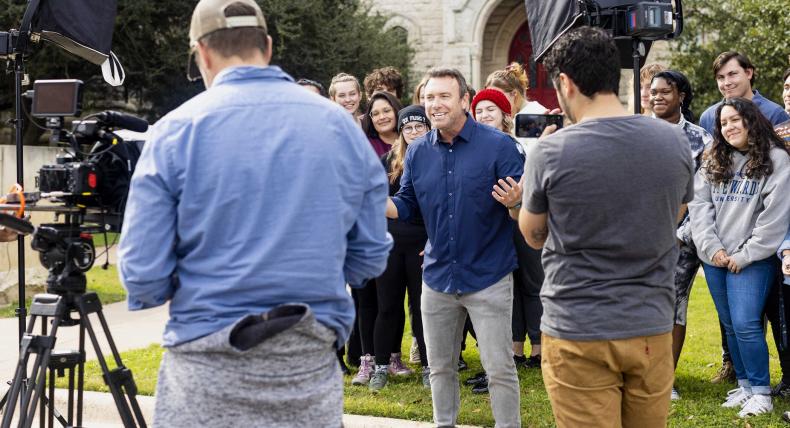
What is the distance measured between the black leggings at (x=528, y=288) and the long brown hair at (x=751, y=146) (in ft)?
4.83

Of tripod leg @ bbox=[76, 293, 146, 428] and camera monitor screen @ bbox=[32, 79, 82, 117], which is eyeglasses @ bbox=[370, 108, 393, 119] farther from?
tripod leg @ bbox=[76, 293, 146, 428]

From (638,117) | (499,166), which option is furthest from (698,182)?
(638,117)

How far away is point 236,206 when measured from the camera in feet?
8.55

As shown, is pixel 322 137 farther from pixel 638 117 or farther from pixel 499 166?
pixel 499 166

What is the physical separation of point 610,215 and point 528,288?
353 cm

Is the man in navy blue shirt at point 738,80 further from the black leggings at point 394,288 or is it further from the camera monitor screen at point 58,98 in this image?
the camera monitor screen at point 58,98

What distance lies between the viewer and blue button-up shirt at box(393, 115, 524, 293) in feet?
15.6

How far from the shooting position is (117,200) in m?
3.52

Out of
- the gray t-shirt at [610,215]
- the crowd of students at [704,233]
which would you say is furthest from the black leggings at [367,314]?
the gray t-shirt at [610,215]

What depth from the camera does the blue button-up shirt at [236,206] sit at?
8.55 ft

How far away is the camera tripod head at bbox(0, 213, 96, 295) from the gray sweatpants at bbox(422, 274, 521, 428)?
6.24 ft

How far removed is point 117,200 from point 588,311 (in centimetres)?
179

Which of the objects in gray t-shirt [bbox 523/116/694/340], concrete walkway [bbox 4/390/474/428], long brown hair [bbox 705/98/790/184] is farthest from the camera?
concrete walkway [bbox 4/390/474/428]

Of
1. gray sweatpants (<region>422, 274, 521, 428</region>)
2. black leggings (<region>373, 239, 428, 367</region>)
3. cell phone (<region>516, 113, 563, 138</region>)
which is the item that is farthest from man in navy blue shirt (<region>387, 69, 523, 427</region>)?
black leggings (<region>373, 239, 428, 367</region>)
